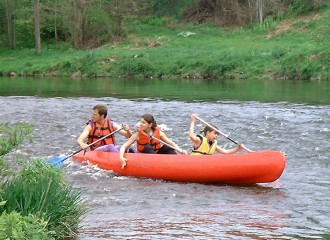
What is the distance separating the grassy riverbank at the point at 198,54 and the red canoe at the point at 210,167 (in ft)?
61.5

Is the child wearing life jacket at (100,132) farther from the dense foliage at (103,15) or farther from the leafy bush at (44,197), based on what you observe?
the dense foliage at (103,15)

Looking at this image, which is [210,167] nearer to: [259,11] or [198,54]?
[198,54]

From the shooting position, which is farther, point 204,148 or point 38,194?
point 204,148

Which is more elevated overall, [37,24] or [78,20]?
[78,20]

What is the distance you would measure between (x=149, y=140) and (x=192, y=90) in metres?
14.3

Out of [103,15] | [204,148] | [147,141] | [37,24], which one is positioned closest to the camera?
[204,148]

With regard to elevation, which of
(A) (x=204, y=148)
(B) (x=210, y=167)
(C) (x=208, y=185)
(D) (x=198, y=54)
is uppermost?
(D) (x=198, y=54)

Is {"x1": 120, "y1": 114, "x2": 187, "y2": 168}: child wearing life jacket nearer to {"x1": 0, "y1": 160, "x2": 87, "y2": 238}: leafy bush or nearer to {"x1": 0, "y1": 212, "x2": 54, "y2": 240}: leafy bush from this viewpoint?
{"x1": 0, "y1": 160, "x2": 87, "y2": 238}: leafy bush

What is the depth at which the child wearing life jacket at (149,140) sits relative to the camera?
10.3 meters

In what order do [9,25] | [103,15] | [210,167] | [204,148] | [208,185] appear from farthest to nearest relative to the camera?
[9,25] → [103,15] → [204,148] → [208,185] → [210,167]

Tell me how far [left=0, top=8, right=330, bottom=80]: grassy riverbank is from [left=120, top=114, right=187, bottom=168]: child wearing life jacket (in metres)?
18.0

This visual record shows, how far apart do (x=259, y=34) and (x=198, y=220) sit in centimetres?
2993

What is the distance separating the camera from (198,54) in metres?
32.9

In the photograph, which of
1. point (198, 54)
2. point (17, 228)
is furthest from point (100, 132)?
point (198, 54)
